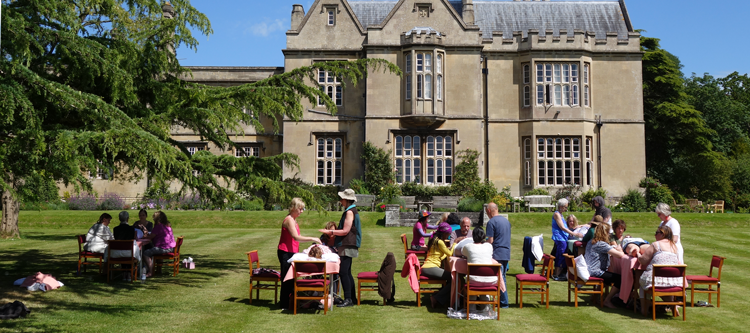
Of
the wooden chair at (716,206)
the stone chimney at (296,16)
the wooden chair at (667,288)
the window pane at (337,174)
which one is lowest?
the wooden chair at (667,288)

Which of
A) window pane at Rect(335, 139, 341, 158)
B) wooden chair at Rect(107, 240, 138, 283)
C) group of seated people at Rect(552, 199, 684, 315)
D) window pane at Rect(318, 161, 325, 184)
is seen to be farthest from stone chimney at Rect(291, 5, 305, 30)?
group of seated people at Rect(552, 199, 684, 315)

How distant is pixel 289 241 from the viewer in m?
9.22

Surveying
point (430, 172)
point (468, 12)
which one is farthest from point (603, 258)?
point (468, 12)

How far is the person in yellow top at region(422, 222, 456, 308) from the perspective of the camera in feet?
30.0

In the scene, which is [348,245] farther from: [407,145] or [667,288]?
[407,145]

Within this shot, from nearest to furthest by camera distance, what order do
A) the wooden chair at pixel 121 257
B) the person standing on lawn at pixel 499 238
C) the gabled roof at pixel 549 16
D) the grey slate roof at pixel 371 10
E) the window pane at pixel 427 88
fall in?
the person standing on lawn at pixel 499 238, the wooden chair at pixel 121 257, the window pane at pixel 427 88, the gabled roof at pixel 549 16, the grey slate roof at pixel 371 10

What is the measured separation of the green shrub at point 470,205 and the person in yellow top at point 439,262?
15.0 m

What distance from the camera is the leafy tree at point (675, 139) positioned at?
32750 millimetres

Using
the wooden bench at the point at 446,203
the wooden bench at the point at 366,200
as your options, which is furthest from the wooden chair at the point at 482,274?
the wooden bench at the point at 366,200

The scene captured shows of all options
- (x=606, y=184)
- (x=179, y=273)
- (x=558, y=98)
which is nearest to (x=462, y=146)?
(x=558, y=98)

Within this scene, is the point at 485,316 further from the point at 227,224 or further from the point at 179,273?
the point at 227,224

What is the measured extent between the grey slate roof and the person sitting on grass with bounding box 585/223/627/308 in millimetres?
24405

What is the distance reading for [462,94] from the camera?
29.4 meters

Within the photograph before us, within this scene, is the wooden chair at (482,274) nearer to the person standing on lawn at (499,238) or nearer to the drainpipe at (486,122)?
the person standing on lawn at (499,238)
